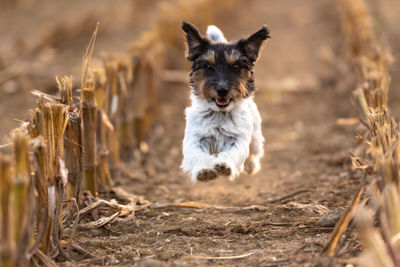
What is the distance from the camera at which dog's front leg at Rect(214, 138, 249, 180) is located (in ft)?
19.1

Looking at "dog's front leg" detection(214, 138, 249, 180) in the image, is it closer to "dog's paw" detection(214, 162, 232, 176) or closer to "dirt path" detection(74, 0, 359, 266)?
"dog's paw" detection(214, 162, 232, 176)

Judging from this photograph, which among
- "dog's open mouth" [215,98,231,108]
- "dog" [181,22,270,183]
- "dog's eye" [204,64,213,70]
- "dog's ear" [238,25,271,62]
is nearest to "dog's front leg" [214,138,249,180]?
"dog" [181,22,270,183]

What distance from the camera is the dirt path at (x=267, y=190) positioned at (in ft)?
17.2

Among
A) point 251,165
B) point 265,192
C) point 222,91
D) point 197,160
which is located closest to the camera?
point 197,160

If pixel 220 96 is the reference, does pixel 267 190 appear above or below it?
below

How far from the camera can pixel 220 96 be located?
6.32 m

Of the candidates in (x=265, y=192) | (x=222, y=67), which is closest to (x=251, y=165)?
(x=265, y=192)

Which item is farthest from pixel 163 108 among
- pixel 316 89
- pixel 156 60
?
pixel 316 89

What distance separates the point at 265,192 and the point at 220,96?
6.10 feet

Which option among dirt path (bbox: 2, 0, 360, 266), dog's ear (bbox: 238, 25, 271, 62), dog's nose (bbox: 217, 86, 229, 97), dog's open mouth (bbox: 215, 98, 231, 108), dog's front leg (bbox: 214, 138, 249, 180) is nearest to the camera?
dirt path (bbox: 2, 0, 360, 266)

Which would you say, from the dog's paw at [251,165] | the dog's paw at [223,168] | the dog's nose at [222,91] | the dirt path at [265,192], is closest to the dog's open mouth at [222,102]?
the dog's nose at [222,91]

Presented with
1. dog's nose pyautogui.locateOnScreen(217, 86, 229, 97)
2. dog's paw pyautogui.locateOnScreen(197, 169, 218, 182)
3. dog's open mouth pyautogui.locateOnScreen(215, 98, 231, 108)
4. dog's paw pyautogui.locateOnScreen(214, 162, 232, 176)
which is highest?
dog's nose pyautogui.locateOnScreen(217, 86, 229, 97)

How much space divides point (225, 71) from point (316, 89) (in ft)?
25.0

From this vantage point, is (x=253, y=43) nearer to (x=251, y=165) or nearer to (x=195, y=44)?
(x=195, y=44)
